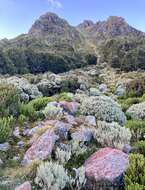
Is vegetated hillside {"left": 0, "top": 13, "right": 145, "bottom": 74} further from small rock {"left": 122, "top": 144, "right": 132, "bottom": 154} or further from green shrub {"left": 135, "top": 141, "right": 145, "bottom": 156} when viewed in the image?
small rock {"left": 122, "top": 144, "right": 132, "bottom": 154}

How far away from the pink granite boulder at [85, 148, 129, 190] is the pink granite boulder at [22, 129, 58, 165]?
3.05 feet

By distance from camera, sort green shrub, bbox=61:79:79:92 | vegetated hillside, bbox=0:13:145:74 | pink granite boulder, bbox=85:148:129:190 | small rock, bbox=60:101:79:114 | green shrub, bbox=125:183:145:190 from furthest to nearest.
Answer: vegetated hillside, bbox=0:13:145:74, green shrub, bbox=61:79:79:92, small rock, bbox=60:101:79:114, pink granite boulder, bbox=85:148:129:190, green shrub, bbox=125:183:145:190

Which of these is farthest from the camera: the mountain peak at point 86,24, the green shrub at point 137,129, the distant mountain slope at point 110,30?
the mountain peak at point 86,24

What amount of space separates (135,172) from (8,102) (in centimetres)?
528

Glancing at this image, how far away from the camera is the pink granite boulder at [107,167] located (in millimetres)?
7230

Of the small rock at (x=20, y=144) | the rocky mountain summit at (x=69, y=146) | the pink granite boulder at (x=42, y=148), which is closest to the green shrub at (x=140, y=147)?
the rocky mountain summit at (x=69, y=146)

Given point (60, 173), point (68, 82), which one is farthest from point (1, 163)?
point (68, 82)

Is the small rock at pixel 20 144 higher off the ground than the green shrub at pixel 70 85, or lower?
lower

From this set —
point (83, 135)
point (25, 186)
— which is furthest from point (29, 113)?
point (25, 186)

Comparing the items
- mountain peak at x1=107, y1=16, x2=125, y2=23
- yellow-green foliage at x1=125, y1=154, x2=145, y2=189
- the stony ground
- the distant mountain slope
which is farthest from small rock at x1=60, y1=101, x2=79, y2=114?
mountain peak at x1=107, y1=16, x2=125, y2=23

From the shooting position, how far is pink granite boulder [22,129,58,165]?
8.18 metres

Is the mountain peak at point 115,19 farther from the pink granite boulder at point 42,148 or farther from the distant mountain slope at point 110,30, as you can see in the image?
the pink granite boulder at point 42,148

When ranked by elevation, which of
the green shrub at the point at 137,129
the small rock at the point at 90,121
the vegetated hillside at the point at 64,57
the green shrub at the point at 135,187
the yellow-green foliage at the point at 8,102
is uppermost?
the vegetated hillside at the point at 64,57

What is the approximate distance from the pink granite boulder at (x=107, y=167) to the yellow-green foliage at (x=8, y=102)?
3.73m
